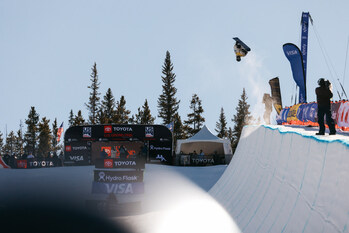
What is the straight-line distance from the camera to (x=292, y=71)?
1179 inches

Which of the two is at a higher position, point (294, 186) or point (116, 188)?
point (294, 186)

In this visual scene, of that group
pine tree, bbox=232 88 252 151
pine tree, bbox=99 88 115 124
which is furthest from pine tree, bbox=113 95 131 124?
pine tree, bbox=232 88 252 151

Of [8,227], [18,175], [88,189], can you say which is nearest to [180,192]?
[88,189]

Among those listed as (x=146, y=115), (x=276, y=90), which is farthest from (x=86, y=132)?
(x=146, y=115)

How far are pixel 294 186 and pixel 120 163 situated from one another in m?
11.8

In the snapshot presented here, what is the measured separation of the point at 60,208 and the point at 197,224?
6.86 m

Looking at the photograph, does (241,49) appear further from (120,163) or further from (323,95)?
(323,95)

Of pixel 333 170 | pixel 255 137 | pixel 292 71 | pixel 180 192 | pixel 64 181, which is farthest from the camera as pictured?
pixel 292 71

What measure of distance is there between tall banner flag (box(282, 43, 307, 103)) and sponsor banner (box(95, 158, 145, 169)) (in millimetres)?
15955

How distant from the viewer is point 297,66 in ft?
97.1

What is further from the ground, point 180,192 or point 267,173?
point 267,173

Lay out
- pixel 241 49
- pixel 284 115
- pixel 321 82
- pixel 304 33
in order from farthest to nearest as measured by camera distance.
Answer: pixel 304 33
pixel 284 115
pixel 241 49
pixel 321 82

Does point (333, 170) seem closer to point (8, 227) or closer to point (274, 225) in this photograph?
point (274, 225)

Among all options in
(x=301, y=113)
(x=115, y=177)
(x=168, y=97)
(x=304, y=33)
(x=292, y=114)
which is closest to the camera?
(x=115, y=177)
